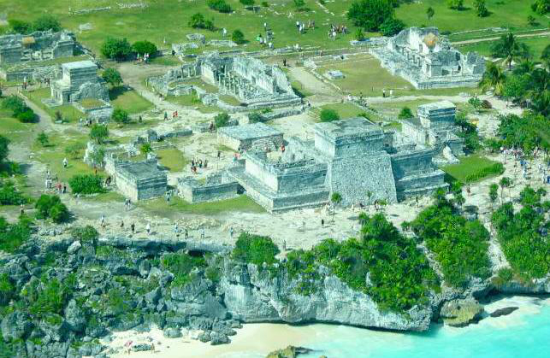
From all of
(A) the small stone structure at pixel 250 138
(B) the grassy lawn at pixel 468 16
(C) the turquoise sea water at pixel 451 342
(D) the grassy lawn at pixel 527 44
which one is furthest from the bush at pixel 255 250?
(B) the grassy lawn at pixel 468 16

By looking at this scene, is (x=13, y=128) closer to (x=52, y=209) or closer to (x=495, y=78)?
(x=52, y=209)

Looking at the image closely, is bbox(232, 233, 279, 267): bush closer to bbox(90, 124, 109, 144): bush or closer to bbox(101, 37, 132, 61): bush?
bbox(90, 124, 109, 144): bush

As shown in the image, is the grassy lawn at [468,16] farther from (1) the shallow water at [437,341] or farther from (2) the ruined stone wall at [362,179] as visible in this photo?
(1) the shallow water at [437,341]

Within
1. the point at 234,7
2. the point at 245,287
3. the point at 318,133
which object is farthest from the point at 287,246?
the point at 234,7

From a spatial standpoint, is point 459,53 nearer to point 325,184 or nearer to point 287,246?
point 325,184

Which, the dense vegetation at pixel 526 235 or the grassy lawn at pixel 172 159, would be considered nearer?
the dense vegetation at pixel 526 235
